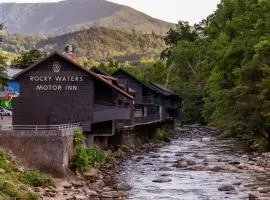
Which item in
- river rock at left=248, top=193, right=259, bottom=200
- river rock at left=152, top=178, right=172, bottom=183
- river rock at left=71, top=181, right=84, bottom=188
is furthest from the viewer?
river rock at left=152, top=178, right=172, bottom=183

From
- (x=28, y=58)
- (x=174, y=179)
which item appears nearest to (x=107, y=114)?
(x=174, y=179)

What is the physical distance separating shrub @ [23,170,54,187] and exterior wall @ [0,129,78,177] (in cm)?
165

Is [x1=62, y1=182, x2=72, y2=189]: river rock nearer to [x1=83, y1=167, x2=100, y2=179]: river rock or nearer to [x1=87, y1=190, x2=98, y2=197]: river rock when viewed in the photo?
[x1=87, y1=190, x2=98, y2=197]: river rock

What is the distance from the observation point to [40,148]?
3350 cm

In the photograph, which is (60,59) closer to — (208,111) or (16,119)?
(16,119)

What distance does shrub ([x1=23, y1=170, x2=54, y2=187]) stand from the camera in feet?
99.6

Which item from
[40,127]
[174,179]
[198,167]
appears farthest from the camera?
[198,167]

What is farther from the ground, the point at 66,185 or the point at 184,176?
the point at 66,185

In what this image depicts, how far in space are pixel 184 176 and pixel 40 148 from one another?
38.3 feet

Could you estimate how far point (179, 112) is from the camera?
117m

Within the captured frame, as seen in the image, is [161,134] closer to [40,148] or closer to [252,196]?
Answer: [40,148]

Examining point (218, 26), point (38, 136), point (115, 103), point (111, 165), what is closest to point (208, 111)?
point (218, 26)

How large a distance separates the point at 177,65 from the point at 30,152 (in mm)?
96720

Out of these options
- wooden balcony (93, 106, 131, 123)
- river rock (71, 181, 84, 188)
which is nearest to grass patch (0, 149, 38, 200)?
river rock (71, 181, 84, 188)
